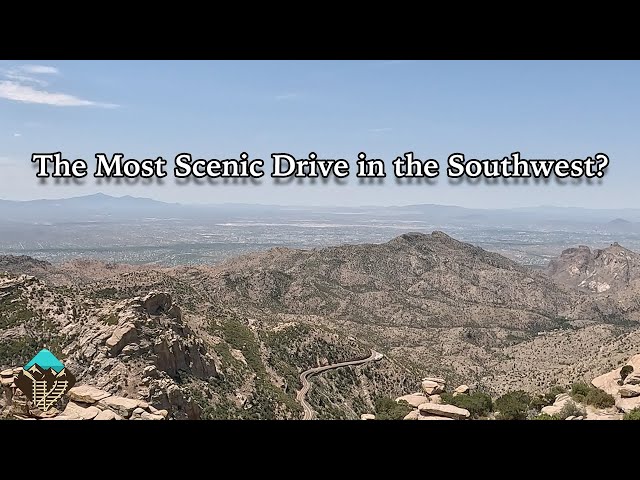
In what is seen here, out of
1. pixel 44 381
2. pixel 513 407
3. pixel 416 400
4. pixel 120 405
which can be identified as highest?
pixel 44 381

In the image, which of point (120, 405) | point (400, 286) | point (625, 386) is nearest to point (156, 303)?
point (120, 405)

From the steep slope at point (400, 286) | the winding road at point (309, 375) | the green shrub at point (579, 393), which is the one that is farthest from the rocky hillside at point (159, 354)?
the steep slope at point (400, 286)

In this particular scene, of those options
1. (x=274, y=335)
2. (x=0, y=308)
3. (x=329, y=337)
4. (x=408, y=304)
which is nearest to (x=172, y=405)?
(x=0, y=308)

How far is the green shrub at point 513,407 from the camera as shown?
18.0 metres

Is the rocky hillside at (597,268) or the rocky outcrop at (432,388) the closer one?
the rocky outcrop at (432,388)

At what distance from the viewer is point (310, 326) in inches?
1871

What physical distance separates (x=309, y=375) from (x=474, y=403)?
70.8ft

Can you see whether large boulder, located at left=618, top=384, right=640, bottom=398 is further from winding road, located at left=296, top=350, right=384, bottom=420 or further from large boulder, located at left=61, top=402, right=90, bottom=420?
winding road, located at left=296, top=350, right=384, bottom=420

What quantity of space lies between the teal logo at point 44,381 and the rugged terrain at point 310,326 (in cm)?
1670

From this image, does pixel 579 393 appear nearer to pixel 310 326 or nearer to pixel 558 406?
pixel 558 406

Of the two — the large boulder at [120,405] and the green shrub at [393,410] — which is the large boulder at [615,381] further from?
the large boulder at [120,405]

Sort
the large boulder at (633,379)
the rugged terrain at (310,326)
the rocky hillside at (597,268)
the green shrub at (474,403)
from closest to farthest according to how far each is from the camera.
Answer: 1. the large boulder at (633,379)
2. the green shrub at (474,403)
3. the rugged terrain at (310,326)
4. the rocky hillside at (597,268)
